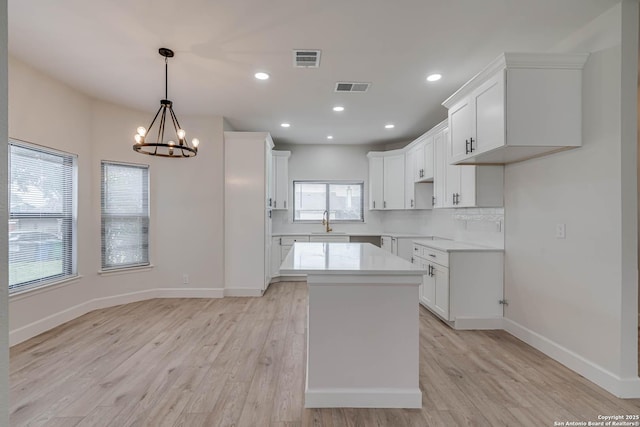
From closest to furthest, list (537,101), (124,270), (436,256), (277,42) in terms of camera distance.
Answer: (537,101)
(277,42)
(436,256)
(124,270)

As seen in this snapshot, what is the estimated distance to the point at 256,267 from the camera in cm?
482

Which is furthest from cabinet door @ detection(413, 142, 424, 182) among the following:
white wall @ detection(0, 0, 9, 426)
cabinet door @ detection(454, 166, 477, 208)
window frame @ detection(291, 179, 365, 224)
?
white wall @ detection(0, 0, 9, 426)

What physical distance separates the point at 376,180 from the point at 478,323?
328 cm

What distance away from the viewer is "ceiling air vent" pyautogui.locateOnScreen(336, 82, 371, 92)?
11.4 ft

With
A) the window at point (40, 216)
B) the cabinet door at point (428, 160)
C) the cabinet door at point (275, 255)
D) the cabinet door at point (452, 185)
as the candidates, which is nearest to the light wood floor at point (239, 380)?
the window at point (40, 216)

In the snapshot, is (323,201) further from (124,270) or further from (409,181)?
(124,270)

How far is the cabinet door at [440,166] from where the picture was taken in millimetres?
4147

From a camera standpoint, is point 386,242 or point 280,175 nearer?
point 386,242

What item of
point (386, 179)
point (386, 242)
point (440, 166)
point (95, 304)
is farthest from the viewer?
point (386, 179)

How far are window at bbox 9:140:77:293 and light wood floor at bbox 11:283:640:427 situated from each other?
69 cm

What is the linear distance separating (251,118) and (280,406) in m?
3.92

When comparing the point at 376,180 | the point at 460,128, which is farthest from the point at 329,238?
the point at 460,128

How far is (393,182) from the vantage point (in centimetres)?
581

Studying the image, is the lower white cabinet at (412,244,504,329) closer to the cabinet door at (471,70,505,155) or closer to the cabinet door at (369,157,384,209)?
the cabinet door at (471,70,505,155)
